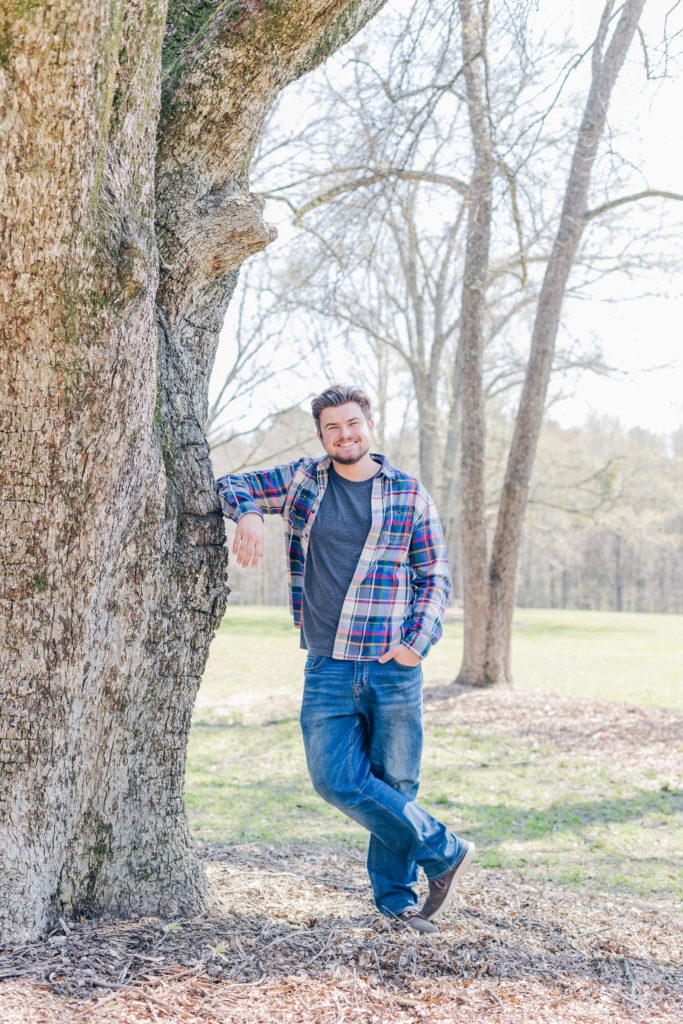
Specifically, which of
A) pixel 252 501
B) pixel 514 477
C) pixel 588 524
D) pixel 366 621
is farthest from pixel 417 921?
pixel 588 524

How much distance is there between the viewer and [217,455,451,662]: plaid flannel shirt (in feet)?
10.6

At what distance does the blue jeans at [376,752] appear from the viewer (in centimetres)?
319

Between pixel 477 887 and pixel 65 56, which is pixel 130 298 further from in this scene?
pixel 477 887

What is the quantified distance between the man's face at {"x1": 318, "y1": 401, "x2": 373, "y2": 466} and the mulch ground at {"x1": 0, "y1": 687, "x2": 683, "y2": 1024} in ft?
6.12

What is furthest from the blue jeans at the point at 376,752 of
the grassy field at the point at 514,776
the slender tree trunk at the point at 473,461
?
the slender tree trunk at the point at 473,461

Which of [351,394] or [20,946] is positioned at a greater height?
[351,394]

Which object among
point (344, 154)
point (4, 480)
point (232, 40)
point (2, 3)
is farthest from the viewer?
point (344, 154)

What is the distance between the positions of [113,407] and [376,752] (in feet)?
5.66

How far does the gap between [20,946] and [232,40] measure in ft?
10.6

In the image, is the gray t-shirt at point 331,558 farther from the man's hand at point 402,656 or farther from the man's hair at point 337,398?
the man's hair at point 337,398

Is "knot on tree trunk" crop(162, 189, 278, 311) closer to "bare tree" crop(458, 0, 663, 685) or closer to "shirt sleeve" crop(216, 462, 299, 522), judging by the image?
"shirt sleeve" crop(216, 462, 299, 522)

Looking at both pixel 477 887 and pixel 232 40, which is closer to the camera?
pixel 232 40

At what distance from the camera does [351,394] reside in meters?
3.37

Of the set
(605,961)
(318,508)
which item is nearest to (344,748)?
(318,508)
